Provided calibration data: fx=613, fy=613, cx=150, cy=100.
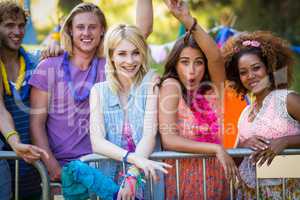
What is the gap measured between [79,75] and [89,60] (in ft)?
0.51

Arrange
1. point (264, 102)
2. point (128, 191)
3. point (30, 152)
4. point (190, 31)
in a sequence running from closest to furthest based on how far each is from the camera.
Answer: point (128, 191), point (30, 152), point (190, 31), point (264, 102)

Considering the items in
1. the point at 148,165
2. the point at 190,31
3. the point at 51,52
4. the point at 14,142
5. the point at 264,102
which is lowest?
the point at 148,165

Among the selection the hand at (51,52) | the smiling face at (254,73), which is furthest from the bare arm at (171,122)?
the hand at (51,52)

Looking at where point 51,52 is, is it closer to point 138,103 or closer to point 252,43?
point 138,103

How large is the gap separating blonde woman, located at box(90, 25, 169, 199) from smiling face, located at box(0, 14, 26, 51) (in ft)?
2.42

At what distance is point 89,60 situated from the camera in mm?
4590

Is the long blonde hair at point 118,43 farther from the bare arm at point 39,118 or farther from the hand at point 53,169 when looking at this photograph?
the hand at point 53,169

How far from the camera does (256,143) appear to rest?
3.76m

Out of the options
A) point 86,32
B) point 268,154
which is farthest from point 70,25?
point 268,154

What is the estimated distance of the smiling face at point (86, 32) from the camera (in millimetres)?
4547

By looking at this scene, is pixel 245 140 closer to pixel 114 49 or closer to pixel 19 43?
pixel 114 49

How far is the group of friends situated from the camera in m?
3.85

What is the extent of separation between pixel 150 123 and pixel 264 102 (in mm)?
840

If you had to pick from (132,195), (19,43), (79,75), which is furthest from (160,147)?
(19,43)
